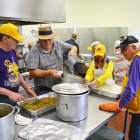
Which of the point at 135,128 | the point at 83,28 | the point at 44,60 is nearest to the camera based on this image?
the point at 135,128

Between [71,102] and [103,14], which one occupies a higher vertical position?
[103,14]

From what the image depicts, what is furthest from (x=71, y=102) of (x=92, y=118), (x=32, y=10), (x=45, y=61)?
(x=45, y=61)

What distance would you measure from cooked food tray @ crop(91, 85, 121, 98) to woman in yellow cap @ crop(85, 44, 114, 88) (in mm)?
47

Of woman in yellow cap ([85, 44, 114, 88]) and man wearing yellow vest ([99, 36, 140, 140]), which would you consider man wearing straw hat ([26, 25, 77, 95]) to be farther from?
man wearing yellow vest ([99, 36, 140, 140])

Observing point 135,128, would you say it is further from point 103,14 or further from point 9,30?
point 103,14

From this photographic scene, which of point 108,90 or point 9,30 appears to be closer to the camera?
point 9,30

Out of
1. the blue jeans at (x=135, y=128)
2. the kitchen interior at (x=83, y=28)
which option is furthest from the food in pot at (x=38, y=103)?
the blue jeans at (x=135, y=128)

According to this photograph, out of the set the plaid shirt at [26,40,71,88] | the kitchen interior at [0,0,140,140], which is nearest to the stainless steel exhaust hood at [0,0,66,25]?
the kitchen interior at [0,0,140,140]

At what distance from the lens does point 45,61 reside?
1.72 meters

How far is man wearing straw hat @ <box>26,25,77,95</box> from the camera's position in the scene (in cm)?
168

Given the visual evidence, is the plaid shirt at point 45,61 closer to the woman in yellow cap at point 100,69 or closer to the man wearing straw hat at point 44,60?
the man wearing straw hat at point 44,60

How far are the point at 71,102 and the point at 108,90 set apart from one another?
26.0 inches

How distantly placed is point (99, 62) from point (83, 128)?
898 mm

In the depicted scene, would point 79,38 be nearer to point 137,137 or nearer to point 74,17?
point 74,17
